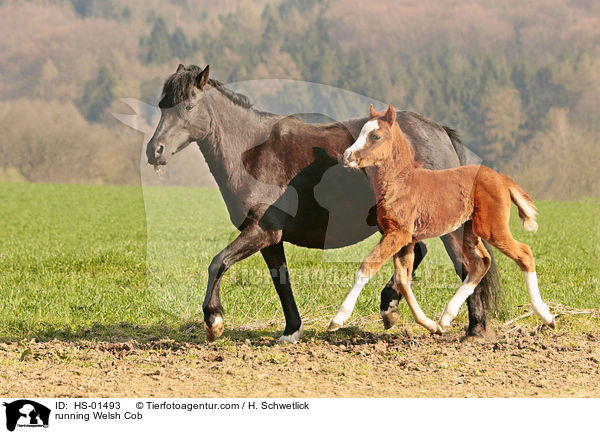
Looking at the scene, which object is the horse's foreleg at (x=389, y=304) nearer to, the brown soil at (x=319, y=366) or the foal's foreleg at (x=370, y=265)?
the brown soil at (x=319, y=366)

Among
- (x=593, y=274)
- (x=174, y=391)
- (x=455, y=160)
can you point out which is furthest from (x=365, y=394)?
(x=593, y=274)

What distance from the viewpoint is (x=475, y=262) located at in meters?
5.30

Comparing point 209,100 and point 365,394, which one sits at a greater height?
point 209,100

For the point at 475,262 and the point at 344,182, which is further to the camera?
the point at 344,182

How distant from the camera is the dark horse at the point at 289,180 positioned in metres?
6.33

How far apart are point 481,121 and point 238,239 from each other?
3505mm

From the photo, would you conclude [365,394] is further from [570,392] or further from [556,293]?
[556,293]

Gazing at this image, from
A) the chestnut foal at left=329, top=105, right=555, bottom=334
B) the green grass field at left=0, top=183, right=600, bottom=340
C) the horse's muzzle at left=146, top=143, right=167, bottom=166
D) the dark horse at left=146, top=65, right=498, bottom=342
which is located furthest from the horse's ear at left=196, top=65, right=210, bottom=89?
the green grass field at left=0, top=183, right=600, bottom=340

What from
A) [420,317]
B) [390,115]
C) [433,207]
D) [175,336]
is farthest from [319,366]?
[390,115]

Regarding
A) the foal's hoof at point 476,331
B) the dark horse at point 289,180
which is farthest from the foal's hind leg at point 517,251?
the foal's hoof at point 476,331

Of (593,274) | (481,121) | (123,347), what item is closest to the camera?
(123,347)

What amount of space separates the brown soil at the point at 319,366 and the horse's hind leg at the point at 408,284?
80 cm
